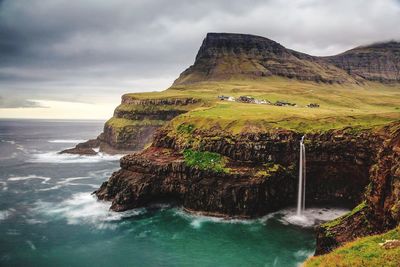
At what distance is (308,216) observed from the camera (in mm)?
66125

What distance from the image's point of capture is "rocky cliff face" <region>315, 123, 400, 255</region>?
31062 millimetres

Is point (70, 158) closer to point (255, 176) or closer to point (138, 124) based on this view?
point (138, 124)

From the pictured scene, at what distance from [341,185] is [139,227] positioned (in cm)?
3900

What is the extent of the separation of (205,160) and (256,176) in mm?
10877

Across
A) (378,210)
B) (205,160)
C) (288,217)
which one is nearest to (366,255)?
(378,210)

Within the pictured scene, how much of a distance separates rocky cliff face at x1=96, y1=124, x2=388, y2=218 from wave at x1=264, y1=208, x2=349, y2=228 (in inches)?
86.9

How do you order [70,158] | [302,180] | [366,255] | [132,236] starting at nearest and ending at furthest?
[366,255]
[132,236]
[302,180]
[70,158]

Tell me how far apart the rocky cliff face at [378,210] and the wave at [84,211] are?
37.8 meters

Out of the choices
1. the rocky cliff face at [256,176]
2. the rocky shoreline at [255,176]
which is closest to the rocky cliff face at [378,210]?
the rocky shoreline at [255,176]

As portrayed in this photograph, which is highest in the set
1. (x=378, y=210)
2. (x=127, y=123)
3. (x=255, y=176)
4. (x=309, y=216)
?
(x=127, y=123)

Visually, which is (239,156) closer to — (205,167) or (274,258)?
(205,167)

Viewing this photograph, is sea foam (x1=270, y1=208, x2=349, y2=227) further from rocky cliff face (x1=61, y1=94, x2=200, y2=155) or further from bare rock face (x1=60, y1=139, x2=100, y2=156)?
bare rock face (x1=60, y1=139, x2=100, y2=156)

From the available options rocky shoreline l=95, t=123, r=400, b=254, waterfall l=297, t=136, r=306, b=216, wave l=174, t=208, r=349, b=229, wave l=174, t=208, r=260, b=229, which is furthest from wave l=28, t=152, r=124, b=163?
waterfall l=297, t=136, r=306, b=216

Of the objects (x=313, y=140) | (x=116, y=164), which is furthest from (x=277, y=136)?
(x=116, y=164)
